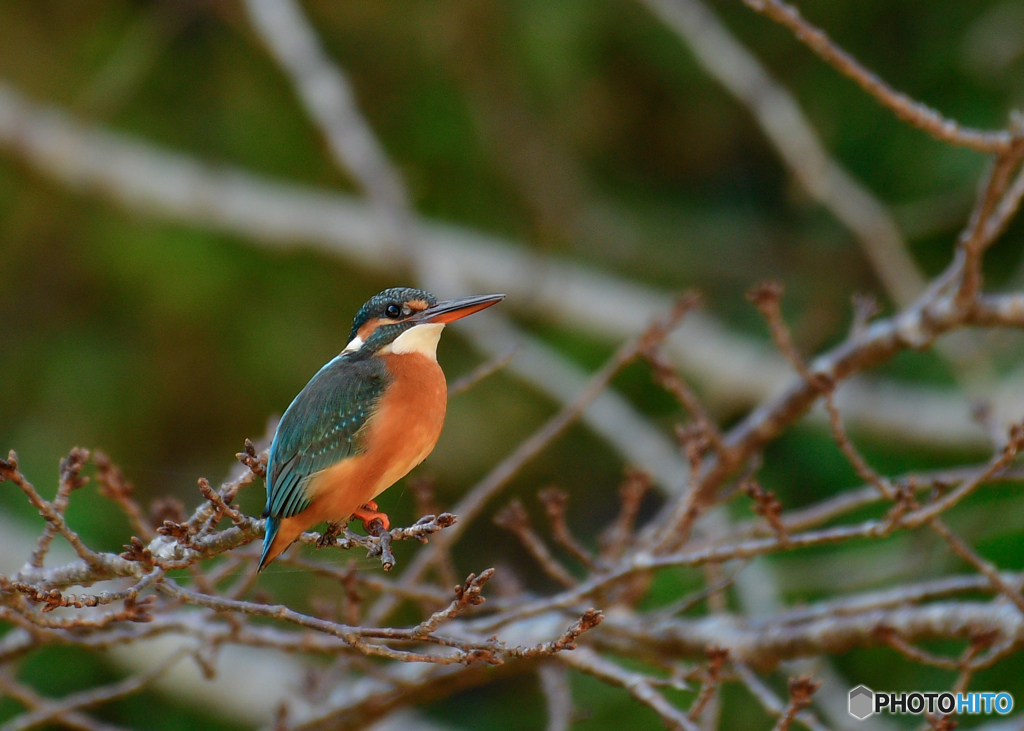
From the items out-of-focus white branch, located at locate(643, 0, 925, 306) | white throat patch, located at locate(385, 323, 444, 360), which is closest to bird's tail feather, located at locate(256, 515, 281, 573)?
white throat patch, located at locate(385, 323, 444, 360)

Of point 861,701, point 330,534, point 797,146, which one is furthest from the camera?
point 797,146

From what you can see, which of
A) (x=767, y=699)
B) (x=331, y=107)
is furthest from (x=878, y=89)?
(x=331, y=107)

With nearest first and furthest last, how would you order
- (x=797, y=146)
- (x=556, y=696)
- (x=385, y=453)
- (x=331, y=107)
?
(x=385, y=453), (x=556, y=696), (x=797, y=146), (x=331, y=107)

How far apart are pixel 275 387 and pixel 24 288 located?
265 centimetres

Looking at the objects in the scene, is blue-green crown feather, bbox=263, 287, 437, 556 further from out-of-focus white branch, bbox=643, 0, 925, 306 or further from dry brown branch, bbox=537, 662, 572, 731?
out-of-focus white branch, bbox=643, 0, 925, 306

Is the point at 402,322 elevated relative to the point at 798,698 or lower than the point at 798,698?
elevated

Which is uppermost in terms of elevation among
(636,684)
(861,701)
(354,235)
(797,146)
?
(354,235)

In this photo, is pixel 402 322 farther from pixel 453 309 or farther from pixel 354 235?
pixel 354 235

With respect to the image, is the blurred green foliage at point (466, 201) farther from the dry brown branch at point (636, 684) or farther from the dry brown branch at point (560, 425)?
the dry brown branch at point (636, 684)

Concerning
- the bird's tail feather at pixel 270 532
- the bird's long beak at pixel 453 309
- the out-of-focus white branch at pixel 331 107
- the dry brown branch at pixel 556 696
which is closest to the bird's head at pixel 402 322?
the bird's long beak at pixel 453 309

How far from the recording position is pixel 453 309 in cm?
180

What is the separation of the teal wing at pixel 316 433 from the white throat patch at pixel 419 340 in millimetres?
91

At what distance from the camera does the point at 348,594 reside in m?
2.67

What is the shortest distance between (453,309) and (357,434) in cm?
28
